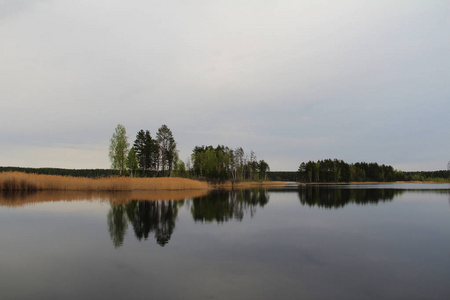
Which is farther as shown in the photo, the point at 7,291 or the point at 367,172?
the point at 367,172

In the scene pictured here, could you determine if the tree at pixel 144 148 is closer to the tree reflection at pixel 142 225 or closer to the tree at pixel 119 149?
the tree at pixel 119 149

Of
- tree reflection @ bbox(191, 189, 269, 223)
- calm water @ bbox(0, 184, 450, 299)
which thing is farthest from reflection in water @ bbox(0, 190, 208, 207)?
calm water @ bbox(0, 184, 450, 299)

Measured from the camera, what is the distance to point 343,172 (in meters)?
155

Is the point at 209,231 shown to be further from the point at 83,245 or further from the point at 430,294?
the point at 430,294

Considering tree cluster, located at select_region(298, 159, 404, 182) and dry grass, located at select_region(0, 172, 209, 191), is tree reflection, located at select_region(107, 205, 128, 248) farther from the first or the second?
tree cluster, located at select_region(298, 159, 404, 182)

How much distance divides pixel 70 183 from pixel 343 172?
144800 mm

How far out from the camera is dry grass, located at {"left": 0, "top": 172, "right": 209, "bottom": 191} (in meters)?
36.0

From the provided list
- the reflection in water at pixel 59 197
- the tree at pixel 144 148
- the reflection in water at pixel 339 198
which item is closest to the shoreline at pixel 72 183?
the reflection in water at pixel 59 197

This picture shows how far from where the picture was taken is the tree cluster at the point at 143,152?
66812mm

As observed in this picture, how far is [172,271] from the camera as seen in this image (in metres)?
7.68

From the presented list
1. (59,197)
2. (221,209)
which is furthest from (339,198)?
(59,197)

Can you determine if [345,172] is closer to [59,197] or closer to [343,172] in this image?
[343,172]

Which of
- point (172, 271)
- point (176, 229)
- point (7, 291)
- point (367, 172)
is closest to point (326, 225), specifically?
point (176, 229)

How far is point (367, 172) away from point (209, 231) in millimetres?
179610
